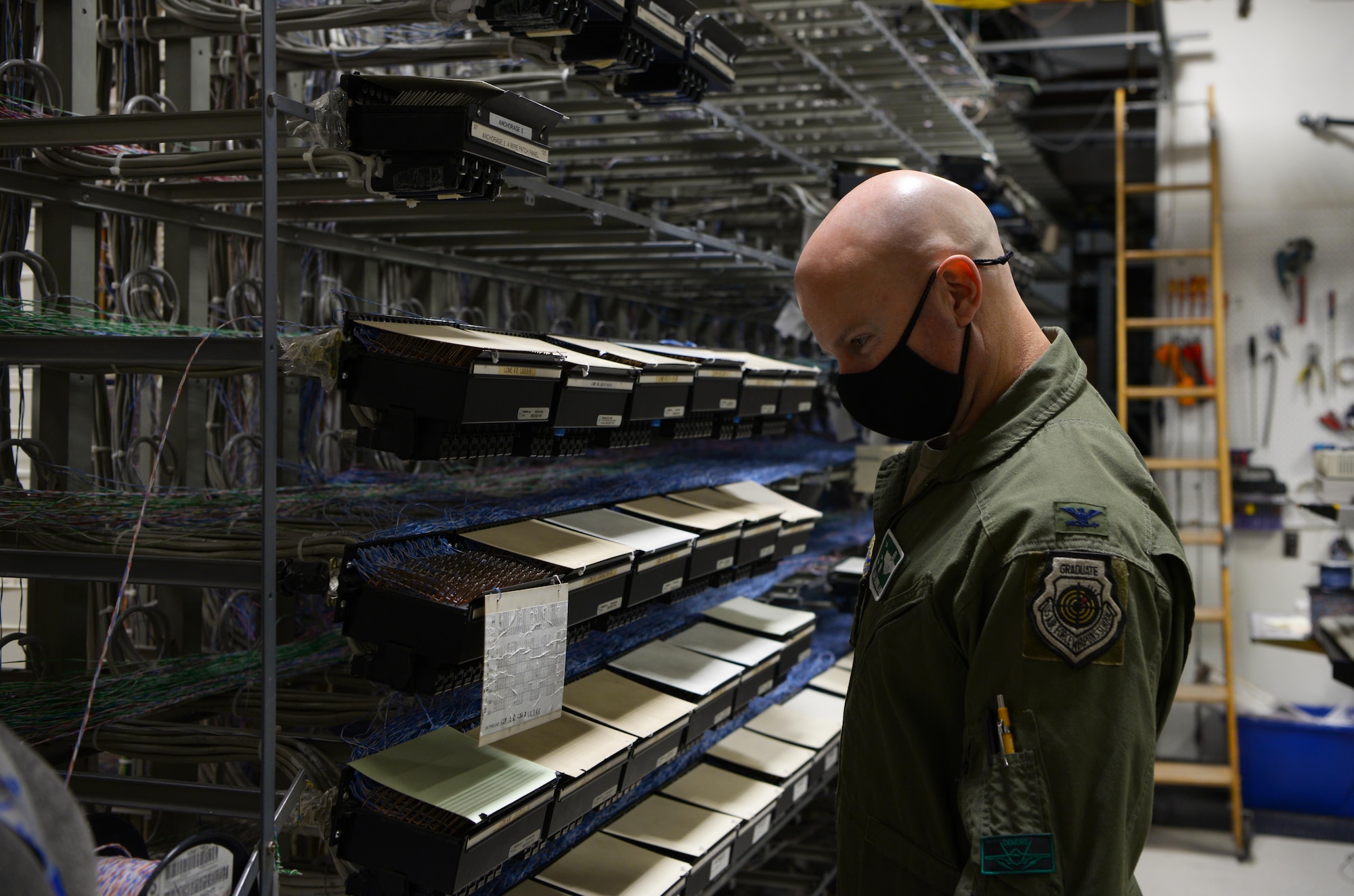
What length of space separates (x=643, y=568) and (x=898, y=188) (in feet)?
3.19

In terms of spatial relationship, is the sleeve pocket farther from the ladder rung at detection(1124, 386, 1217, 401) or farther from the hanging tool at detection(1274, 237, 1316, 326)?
the hanging tool at detection(1274, 237, 1316, 326)

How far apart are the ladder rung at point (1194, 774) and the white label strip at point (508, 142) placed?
434cm

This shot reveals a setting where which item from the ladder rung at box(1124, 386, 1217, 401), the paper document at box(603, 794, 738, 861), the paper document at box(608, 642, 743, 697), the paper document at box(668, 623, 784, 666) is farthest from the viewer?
the ladder rung at box(1124, 386, 1217, 401)

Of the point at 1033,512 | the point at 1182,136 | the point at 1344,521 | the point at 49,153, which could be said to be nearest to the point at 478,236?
the point at 49,153

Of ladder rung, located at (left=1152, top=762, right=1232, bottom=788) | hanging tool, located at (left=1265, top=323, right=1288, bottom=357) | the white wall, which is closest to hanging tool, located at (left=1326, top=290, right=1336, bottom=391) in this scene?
the white wall

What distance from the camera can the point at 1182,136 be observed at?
5.60 meters

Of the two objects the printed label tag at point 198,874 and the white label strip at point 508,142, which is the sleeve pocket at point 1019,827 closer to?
the printed label tag at point 198,874

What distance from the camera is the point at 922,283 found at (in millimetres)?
1380

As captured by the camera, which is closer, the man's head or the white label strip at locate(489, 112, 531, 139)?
the man's head

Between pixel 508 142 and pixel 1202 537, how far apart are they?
4.44m

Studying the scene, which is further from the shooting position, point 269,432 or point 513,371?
point 513,371

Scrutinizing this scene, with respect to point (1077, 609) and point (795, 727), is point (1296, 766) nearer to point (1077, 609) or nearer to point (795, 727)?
point (795, 727)

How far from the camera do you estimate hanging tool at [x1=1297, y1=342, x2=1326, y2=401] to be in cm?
527

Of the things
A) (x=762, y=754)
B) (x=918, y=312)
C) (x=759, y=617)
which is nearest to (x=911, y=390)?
(x=918, y=312)
